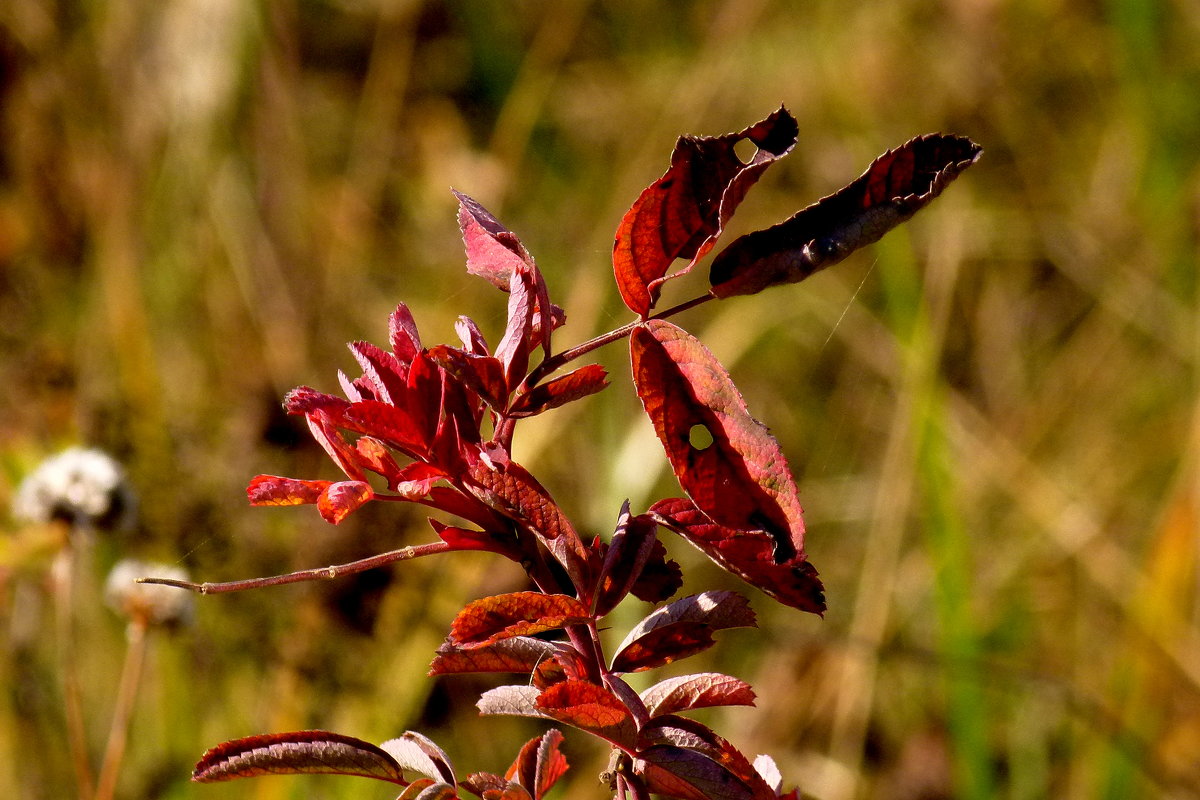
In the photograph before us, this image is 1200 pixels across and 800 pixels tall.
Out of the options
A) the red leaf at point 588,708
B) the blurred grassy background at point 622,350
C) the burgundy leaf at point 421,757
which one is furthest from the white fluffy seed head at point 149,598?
the red leaf at point 588,708

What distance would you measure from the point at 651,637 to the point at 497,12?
2454mm

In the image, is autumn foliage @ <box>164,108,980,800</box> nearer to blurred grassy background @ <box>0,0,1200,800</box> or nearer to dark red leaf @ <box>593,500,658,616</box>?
dark red leaf @ <box>593,500,658,616</box>

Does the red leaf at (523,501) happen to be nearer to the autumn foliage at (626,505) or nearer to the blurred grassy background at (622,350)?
the autumn foliage at (626,505)

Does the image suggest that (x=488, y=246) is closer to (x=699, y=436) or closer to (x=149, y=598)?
(x=699, y=436)

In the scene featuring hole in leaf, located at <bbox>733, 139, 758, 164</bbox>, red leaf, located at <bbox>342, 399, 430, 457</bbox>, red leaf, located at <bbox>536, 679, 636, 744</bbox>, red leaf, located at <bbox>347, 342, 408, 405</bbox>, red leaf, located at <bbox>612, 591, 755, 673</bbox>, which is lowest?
red leaf, located at <bbox>536, 679, 636, 744</bbox>

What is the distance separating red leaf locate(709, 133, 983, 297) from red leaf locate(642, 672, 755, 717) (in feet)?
0.53

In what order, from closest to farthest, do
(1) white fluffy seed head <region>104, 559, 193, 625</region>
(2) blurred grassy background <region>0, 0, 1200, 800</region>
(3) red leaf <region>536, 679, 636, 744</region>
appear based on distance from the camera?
(3) red leaf <region>536, 679, 636, 744</region>
(1) white fluffy seed head <region>104, 559, 193, 625</region>
(2) blurred grassy background <region>0, 0, 1200, 800</region>

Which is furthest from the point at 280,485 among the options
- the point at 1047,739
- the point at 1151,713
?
the point at 1047,739

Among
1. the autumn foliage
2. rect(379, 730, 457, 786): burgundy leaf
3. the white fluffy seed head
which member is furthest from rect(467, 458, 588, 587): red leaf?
the white fluffy seed head

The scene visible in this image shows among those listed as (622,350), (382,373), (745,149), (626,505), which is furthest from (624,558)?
(622,350)

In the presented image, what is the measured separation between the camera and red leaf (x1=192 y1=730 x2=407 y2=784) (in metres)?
0.45

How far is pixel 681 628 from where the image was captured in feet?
1.53

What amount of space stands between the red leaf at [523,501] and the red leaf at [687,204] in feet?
0.31

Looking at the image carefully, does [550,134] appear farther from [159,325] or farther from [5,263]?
[5,263]
